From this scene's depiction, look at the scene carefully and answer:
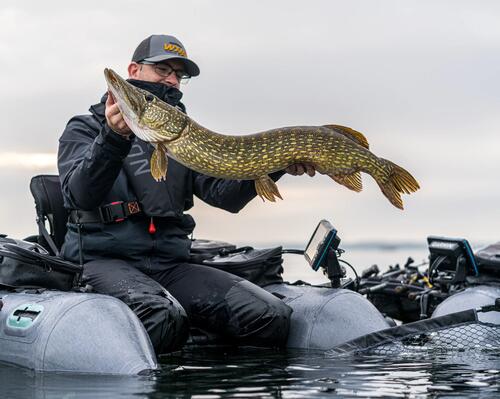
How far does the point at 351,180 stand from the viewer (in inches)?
300

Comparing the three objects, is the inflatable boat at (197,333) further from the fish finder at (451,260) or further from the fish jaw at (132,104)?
the fish jaw at (132,104)

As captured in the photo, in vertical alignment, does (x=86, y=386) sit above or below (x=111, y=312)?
below

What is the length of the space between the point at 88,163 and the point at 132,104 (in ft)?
2.01

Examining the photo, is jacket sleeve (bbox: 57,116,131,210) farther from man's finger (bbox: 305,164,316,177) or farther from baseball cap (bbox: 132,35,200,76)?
man's finger (bbox: 305,164,316,177)

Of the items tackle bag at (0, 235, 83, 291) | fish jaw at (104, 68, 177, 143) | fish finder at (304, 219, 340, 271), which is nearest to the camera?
fish jaw at (104, 68, 177, 143)

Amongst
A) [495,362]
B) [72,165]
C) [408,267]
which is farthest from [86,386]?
[408,267]

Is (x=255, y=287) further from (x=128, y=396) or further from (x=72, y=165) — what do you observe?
(x=128, y=396)

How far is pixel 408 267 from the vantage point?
1404cm

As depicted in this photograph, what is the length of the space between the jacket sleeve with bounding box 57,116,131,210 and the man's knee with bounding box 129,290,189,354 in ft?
2.78

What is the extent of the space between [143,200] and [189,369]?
156 cm

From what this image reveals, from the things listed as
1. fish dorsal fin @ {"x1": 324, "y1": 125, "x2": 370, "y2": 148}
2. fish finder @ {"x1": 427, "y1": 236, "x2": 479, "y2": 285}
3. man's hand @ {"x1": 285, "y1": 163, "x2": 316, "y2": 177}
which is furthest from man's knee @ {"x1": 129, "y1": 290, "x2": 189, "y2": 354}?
fish finder @ {"x1": 427, "y1": 236, "x2": 479, "y2": 285}

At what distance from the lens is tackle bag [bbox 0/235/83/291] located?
7.76 metres

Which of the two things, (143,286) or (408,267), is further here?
(408,267)

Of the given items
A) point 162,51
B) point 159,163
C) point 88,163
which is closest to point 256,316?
point 159,163
